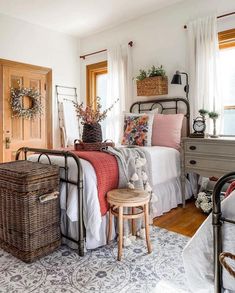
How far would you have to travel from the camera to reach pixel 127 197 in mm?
2150

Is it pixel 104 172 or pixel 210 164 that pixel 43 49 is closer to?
pixel 104 172

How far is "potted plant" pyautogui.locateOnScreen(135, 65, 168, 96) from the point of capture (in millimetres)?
3789

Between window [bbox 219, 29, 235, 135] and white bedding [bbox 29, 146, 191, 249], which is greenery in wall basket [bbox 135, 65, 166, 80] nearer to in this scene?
window [bbox 219, 29, 235, 135]

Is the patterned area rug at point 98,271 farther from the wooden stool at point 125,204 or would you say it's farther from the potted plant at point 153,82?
the potted plant at point 153,82

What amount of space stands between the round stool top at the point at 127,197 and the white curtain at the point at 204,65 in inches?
65.7

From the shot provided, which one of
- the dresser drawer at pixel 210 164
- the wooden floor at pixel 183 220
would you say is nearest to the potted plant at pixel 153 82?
the dresser drawer at pixel 210 164

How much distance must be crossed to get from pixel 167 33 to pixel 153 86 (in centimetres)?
82

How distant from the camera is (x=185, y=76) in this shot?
12.2ft

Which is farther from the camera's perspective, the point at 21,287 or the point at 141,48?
the point at 141,48

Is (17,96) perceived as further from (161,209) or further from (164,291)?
(164,291)

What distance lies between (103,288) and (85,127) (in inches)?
64.7

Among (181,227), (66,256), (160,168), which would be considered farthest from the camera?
(160,168)

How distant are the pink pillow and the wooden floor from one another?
0.80 meters

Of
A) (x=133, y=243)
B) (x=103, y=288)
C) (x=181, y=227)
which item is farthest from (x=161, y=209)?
(x=103, y=288)
